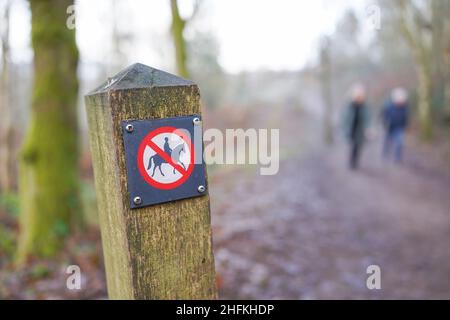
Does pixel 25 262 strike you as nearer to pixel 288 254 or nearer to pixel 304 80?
pixel 288 254

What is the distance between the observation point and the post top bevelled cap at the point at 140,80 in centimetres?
184

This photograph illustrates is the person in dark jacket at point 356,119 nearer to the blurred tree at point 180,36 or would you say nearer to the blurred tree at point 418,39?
the blurred tree at point 180,36

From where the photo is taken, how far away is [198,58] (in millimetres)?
33531

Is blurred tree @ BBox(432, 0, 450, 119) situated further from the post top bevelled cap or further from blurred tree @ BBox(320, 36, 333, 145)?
the post top bevelled cap

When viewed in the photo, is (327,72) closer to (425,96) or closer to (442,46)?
(425,96)

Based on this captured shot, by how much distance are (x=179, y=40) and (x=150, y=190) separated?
31.7ft

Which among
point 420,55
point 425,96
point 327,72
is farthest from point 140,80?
point 327,72

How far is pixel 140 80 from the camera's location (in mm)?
1884

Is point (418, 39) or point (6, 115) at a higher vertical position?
point (418, 39)

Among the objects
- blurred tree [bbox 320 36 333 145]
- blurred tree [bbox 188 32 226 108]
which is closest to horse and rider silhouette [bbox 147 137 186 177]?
blurred tree [bbox 320 36 333 145]

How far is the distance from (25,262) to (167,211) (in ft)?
14.3

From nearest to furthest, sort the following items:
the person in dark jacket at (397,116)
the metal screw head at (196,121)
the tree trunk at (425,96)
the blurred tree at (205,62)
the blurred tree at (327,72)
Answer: the metal screw head at (196,121) < the person in dark jacket at (397,116) < the tree trunk at (425,96) < the blurred tree at (327,72) < the blurred tree at (205,62)

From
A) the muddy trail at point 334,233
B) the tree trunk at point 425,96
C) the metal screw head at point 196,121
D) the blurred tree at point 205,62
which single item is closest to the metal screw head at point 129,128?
the metal screw head at point 196,121

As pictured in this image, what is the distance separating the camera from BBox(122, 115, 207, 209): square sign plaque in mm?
1836
